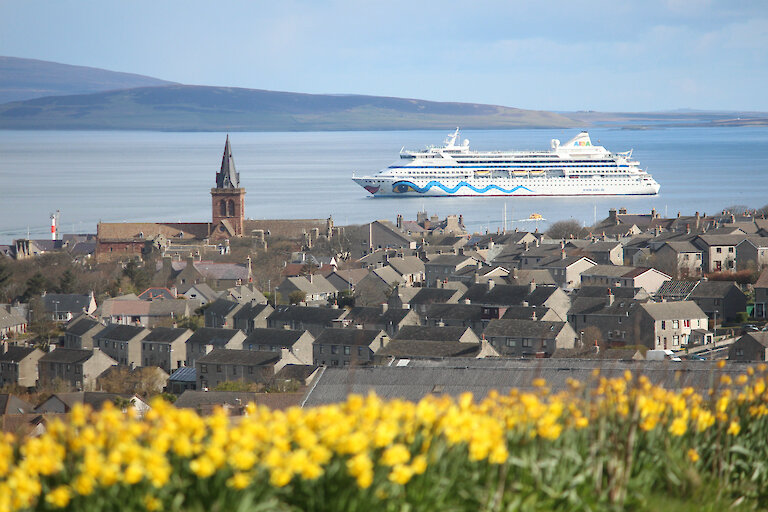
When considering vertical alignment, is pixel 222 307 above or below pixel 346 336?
below

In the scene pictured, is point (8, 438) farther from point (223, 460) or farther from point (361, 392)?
point (361, 392)

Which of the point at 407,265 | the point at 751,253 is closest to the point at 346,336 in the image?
the point at 407,265

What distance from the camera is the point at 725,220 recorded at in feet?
182

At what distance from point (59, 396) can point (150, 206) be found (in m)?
90.4

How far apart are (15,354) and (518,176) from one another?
98464mm

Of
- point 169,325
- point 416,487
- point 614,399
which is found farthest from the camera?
point 169,325

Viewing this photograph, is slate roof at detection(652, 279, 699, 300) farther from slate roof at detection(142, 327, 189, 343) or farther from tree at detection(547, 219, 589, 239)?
tree at detection(547, 219, 589, 239)

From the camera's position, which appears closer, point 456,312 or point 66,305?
point 456,312

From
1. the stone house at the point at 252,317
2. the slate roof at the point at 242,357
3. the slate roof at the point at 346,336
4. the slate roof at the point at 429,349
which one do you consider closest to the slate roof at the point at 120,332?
the stone house at the point at 252,317

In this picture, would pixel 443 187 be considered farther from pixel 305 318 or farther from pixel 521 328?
pixel 521 328

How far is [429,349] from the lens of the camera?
26.8 m

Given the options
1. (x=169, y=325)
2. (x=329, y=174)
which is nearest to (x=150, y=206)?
(x=329, y=174)

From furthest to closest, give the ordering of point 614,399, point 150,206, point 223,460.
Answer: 1. point 150,206
2. point 614,399
3. point 223,460

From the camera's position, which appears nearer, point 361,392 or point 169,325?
point 361,392
